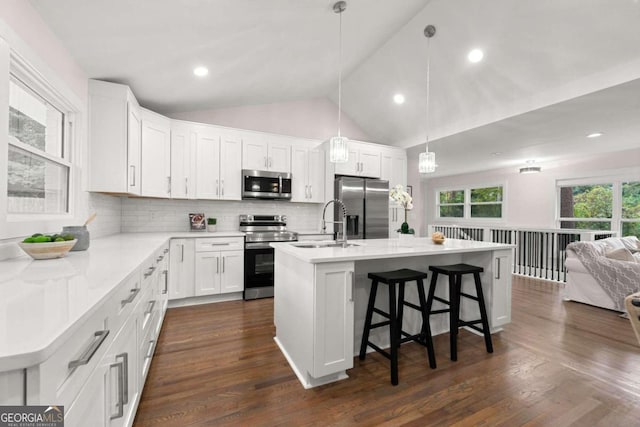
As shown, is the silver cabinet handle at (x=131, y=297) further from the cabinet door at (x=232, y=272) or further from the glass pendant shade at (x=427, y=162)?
the glass pendant shade at (x=427, y=162)

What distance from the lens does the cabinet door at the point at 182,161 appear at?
3.76 m

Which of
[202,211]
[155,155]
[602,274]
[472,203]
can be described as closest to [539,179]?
[472,203]

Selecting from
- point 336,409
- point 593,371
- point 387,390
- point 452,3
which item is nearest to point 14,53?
point 336,409

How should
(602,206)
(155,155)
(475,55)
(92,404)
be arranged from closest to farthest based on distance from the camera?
(92,404) → (475,55) → (155,155) → (602,206)

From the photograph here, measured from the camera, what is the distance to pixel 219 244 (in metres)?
3.72

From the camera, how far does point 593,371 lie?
2.16 m

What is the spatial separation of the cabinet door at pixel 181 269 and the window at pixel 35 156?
1.25 m

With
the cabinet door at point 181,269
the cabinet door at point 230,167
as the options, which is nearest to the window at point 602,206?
the cabinet door at point 230,167

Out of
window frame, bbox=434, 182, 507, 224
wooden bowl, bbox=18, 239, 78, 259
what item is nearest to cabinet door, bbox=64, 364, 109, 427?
wooden bowl, bbox=18, 239, 78, 259

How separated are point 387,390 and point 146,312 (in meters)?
1.67

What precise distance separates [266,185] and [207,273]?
1.46 metres

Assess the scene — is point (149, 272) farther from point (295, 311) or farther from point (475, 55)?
point (475, 55)

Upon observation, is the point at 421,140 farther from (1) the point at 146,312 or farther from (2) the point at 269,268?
(1) the point at 146,312

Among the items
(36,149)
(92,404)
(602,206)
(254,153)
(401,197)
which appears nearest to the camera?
(92,404)
